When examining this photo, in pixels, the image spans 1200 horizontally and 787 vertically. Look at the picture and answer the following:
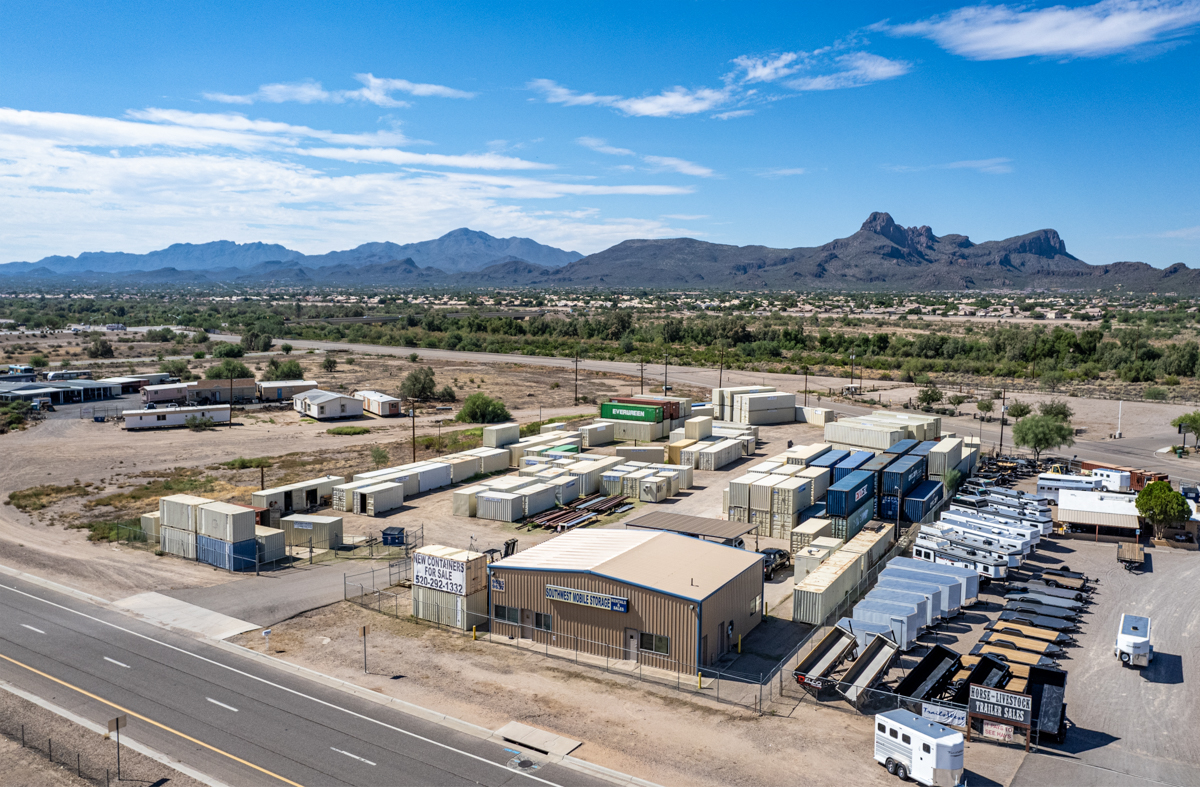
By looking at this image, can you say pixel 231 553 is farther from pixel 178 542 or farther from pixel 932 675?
pixel 932 675

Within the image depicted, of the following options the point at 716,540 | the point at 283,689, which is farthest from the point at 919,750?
the point at 283,689

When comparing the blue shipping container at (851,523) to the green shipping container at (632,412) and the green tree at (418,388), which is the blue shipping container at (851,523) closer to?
the green shipping container at (632,412)

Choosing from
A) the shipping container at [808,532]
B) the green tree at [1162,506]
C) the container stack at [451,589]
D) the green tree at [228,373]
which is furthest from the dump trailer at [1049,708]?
the green tree at [228,373]

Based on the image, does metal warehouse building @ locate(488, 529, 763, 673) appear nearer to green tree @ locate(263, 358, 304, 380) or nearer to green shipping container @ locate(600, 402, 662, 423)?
green shipping container @ locate(600, 402, 662, 423)

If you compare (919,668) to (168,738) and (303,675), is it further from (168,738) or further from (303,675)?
(168,738)

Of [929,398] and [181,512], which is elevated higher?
[929,398]

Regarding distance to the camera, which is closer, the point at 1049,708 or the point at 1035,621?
the point at 1049,708
